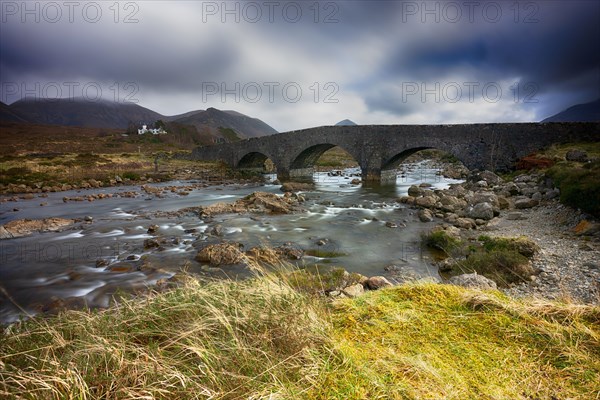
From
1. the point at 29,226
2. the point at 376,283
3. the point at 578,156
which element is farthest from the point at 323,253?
the point at 578,156

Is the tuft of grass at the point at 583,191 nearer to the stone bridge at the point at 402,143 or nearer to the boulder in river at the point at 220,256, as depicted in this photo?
the boulder in river at the point at 220,256

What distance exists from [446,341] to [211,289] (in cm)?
216

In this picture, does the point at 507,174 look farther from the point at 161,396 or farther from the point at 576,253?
the point at 161,396

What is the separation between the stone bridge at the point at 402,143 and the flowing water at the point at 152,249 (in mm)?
9791

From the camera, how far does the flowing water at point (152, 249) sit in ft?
21.4

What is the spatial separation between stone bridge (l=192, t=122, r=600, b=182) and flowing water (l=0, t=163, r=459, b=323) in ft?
32.1

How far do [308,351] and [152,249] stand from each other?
25.9 feet

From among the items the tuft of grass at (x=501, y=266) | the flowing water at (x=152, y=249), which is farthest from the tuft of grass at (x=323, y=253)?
the tuft of grass at (x=501, y=266)

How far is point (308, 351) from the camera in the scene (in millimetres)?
2215

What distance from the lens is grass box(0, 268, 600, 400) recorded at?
6.21 ft

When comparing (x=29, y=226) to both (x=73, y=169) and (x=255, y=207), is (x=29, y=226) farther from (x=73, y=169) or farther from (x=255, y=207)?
(x=73, y=169)

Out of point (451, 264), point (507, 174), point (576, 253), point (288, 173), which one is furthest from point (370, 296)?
point (288, 173)

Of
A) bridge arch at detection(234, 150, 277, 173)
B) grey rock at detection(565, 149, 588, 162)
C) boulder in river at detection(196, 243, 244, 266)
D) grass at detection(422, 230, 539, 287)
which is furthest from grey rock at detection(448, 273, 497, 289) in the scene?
bridge arch at detection(234, 150, 277, 173)

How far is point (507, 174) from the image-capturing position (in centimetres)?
1975
